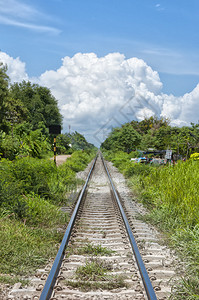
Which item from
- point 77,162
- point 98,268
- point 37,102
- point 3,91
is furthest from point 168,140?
point 37,102

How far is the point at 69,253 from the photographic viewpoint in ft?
13.4

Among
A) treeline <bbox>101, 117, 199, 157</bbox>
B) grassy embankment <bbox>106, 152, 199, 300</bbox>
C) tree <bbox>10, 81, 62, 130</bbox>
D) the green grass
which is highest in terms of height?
tree <bbox>10, 81, 62, 130</bbox>

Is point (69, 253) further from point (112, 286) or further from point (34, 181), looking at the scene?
point (34, 181)

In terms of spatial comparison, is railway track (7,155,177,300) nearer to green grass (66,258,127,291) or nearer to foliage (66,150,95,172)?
green grass (66,258,127,291)

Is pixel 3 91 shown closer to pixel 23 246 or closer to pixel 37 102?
pixel 23 246

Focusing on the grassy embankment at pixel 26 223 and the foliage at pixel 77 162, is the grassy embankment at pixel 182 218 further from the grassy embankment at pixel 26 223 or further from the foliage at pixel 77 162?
the foliage at pixel 77 162

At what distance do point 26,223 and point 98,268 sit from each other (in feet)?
7.63

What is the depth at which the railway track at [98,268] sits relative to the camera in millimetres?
3043

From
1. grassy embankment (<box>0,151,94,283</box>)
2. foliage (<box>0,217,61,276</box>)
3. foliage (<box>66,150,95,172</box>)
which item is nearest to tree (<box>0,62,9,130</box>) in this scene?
foliage (<box>66,150,95,172</box>)

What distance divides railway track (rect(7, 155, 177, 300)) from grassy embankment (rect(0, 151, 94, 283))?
1.08 ft

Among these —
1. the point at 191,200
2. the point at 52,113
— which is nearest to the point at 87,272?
the point at 191,200

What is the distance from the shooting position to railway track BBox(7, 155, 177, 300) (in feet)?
9.98

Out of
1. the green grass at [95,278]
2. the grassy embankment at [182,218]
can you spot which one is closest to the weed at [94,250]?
the green grass at [95,278]

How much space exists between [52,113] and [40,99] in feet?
8.70
